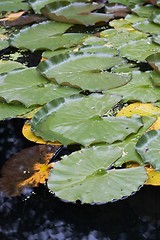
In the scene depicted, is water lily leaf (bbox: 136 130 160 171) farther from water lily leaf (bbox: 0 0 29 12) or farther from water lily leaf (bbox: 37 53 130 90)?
water lily leaf (bbox: 0 0 29 12)

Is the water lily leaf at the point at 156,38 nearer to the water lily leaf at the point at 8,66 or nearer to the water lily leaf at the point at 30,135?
the water lily leaf at the point at 8,66

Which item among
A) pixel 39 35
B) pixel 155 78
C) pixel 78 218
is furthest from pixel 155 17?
pixel 78 218

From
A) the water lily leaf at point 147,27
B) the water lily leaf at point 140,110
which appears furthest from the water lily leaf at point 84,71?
the water lily leaf at point 147,27

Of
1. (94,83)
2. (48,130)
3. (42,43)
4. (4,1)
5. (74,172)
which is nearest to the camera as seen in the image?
(74,172)

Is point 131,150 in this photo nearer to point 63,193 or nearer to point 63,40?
point 63,193

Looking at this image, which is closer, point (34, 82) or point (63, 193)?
point (63, 193)

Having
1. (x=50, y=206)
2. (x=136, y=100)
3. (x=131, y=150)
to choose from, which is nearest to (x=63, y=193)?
(x=50, y=206)

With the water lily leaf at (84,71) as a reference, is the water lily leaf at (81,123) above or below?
above
